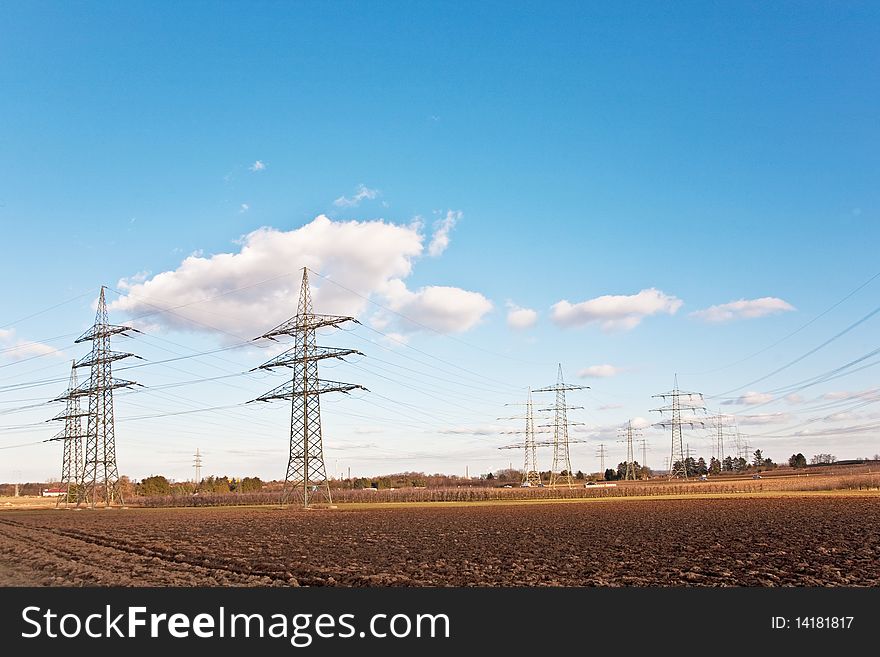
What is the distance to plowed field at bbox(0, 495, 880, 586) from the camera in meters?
24.2

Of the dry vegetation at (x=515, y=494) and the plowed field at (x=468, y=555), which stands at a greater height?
the plowed field at (x=468, y=555)

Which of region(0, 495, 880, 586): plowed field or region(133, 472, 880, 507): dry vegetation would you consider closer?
region(0, 495, 880, 586): plowed field

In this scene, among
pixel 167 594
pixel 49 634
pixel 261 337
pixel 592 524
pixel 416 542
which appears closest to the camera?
pixel 49 634

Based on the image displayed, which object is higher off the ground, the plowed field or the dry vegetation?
the plowed field

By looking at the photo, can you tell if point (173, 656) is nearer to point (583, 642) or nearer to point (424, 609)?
point (424, 609)

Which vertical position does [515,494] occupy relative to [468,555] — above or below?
below

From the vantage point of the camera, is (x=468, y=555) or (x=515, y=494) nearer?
(x=468, y=555)

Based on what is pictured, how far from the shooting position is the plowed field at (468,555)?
79.4 ft

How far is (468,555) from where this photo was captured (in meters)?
31.7

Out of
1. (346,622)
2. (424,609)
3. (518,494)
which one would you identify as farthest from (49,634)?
(518,494)

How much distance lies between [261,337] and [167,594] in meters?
59.4

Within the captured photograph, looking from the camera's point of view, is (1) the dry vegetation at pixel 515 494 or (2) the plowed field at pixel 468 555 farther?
(1) the dry vegetation at pixel 515 494

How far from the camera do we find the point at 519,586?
22.2 m

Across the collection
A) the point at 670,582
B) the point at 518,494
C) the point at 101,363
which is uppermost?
the point at 101,363
